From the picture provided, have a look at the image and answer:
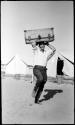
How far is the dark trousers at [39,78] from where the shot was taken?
2273 millimetres

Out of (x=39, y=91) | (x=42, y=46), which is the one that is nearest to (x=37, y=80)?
(x=39, y=91)

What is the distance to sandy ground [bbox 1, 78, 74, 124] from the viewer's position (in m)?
2.19

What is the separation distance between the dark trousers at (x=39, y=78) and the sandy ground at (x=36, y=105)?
0.06 m

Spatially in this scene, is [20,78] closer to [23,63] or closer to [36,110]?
[23,63]

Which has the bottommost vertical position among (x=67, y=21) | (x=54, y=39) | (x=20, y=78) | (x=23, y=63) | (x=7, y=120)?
(x=7, y=120)

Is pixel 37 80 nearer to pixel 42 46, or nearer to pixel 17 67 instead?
pixel 17 67

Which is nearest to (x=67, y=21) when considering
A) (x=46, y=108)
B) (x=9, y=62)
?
(x=9, y=62)

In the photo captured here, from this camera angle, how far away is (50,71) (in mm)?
2326

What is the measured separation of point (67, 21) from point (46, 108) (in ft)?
3.95

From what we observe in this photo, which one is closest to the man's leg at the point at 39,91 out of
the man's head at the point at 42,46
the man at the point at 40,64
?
the man at the point at 40,64

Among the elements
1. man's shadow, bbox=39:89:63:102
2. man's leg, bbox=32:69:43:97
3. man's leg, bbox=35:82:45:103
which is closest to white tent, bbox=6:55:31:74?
man's leg, bbox=32:69:43:97

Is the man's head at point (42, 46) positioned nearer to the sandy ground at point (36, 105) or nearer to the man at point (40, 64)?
the man at point (40, 64)

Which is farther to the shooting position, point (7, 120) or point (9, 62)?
point (9, 62)

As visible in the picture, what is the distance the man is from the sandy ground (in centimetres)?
6
